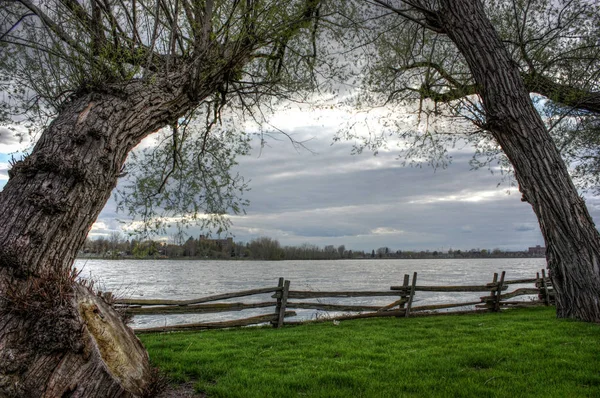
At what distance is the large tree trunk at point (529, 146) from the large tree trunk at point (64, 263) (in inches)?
217

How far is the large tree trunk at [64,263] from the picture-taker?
234cm

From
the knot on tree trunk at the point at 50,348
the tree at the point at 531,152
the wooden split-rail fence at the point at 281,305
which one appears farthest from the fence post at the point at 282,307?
the knot on tree trunk at the point at 50,348

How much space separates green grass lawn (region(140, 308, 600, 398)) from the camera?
157 inches

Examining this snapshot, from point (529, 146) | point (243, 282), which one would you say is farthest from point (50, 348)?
point (243, 282)

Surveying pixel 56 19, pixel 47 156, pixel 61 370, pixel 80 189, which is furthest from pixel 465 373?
pixel 56 19

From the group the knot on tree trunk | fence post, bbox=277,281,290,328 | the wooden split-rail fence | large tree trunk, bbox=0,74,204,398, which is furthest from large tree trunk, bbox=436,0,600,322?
the knot on tree trunk

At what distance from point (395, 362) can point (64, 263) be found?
4.16 m

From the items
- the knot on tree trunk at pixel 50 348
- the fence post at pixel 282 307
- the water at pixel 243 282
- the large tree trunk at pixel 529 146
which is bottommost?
the water at pixel 243 282

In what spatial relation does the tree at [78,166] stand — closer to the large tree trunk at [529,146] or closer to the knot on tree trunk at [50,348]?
the knot on tree trunk at [50,348]

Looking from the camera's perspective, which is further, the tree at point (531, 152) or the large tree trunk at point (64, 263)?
the tree at point (531, 152)

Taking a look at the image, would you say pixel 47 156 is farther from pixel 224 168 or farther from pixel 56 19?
pixel 224 168

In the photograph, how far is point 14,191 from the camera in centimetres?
271

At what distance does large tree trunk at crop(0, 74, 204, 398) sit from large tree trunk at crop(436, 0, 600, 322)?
5504mm

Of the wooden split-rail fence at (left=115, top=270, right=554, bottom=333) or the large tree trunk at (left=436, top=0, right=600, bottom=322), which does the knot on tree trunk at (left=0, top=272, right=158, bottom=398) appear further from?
the large tree trunk at (left=436, top=0, right=600, bottom=322)
